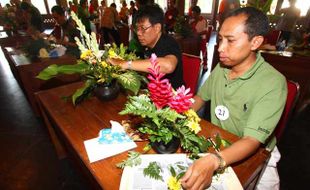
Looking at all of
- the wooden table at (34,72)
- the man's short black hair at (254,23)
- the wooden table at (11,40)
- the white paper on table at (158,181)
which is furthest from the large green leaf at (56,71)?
the wooden table at (11,40)

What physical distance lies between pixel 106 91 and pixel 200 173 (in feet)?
3.16

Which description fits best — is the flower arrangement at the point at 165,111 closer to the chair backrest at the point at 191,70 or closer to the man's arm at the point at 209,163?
the man's arm at the point at 209,163

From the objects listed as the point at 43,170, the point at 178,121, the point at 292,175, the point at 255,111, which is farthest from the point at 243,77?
the point at 43,170

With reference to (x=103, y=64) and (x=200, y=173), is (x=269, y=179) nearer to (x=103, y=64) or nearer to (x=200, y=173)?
(x=200, y=173)

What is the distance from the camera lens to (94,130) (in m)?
1.22

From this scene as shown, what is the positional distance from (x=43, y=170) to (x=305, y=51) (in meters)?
3.73

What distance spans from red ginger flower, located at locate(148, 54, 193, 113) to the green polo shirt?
0.48m

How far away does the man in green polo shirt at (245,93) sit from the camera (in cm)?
91

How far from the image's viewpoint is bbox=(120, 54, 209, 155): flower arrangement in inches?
28.2

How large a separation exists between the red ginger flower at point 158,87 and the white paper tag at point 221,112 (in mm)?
686

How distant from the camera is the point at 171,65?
64.6 inches

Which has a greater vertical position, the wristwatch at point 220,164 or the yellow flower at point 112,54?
the yellow flower at point 112,54

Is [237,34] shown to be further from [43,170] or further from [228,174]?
[43,170]

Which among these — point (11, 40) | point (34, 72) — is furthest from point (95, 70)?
point (11, 40)
